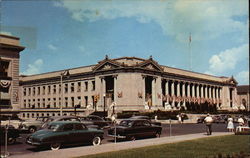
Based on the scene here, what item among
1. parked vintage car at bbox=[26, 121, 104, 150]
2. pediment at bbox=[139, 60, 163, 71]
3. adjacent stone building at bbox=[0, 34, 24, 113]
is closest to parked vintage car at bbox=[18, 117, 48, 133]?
parked vintage car at bbox=[26, 121, 104, 150]

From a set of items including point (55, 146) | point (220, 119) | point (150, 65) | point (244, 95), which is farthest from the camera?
point (244, 95)

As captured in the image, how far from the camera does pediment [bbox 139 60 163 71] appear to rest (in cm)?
7103

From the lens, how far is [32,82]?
307 feet

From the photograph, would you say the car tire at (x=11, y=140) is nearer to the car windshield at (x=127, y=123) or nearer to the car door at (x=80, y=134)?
the car door at (x=80, y=134)

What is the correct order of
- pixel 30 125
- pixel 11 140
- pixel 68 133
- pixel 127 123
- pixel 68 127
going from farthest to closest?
pixel 30 125, pixel 127 123, pixel 11 140, pixel 68 127, pixel 68 133

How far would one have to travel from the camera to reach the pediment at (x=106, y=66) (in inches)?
2592

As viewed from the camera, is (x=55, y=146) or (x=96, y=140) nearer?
(x=55, y=146)

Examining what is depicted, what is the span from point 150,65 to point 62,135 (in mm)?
57794

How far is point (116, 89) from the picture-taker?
70.9m

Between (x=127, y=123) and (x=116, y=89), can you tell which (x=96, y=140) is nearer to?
(x=127, y=123)

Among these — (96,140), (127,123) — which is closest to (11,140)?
(96,140)

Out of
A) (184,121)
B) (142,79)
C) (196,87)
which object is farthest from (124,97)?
(196,87)

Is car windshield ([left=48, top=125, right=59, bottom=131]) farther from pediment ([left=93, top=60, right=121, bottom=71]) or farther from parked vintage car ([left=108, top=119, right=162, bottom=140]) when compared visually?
pediment ([left=93, top=60, right=121, bottom=71])

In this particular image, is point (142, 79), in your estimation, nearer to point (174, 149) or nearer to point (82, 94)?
point (82, 94)
